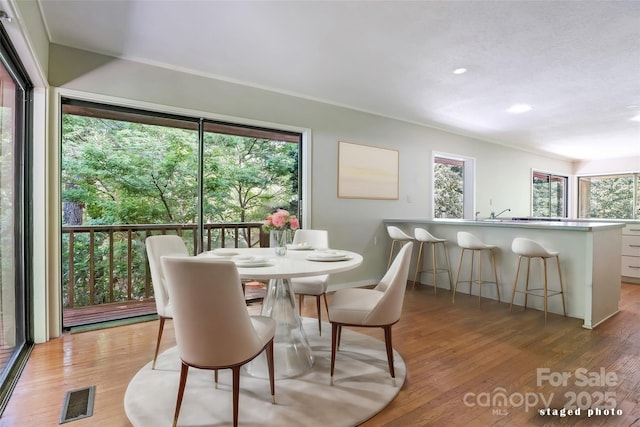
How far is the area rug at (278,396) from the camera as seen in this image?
1654 millimetres

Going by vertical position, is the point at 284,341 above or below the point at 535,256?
below

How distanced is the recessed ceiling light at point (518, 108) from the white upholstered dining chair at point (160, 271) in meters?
4.37

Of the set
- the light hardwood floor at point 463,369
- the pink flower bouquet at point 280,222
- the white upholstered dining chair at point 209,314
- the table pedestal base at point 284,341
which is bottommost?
the light hardwood floor at point 463,369

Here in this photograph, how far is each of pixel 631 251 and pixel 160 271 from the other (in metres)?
6.32

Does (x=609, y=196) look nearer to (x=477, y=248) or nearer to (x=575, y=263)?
(x=575, y=263)

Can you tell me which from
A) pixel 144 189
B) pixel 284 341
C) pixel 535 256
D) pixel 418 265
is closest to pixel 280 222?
pixel 284 341

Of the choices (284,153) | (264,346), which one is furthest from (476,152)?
(264,346)

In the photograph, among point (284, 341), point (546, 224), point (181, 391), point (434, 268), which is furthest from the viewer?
point (434, 268)

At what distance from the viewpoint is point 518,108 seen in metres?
4.38

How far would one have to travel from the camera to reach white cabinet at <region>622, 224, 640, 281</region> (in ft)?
15.9

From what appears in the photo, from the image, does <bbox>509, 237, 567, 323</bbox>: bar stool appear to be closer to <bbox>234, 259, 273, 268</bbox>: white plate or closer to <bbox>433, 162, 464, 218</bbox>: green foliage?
<bbox>433, 162, 464, 218</bbox>: green foliage

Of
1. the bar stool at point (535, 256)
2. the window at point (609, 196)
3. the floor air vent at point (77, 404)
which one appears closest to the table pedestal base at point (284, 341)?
→ the floor air vent at point (77, 404)

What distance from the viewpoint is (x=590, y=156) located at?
26.0ft

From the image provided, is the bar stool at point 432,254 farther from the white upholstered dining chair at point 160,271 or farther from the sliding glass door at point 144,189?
the white upholstered dining chair at point 160,271
